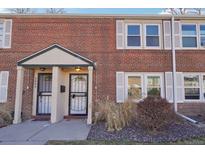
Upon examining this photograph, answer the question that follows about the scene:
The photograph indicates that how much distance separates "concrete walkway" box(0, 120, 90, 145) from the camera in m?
7.37

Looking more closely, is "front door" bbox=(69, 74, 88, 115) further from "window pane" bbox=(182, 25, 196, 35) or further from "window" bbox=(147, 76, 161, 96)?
"window pane" bbox=(182, 25, 196, 35)

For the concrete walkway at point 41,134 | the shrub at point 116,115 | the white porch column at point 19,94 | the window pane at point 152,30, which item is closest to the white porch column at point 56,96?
the concrete walkway at point 41,134

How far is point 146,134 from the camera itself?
804cm

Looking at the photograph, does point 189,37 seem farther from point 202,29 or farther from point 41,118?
point 41,118

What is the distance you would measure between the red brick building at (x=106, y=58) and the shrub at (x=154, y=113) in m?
3.76

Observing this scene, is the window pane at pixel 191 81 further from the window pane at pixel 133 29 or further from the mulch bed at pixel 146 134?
the mulch bed at pixel 146 134

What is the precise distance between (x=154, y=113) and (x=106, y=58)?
5.22 metres

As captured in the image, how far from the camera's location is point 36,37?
41.5ft

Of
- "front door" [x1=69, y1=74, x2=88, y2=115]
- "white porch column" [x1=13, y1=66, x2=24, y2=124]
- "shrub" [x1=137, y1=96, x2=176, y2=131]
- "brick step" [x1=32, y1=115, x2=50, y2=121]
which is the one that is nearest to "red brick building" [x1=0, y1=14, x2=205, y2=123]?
"front door" [x1=69, y1=74, x2=88, y2=115]

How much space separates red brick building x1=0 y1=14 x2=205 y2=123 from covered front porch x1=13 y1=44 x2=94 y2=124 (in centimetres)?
6

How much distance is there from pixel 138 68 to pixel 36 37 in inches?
236

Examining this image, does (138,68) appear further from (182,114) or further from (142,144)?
(142,144)

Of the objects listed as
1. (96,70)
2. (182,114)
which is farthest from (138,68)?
(182,114)

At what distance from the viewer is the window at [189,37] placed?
1276cm
